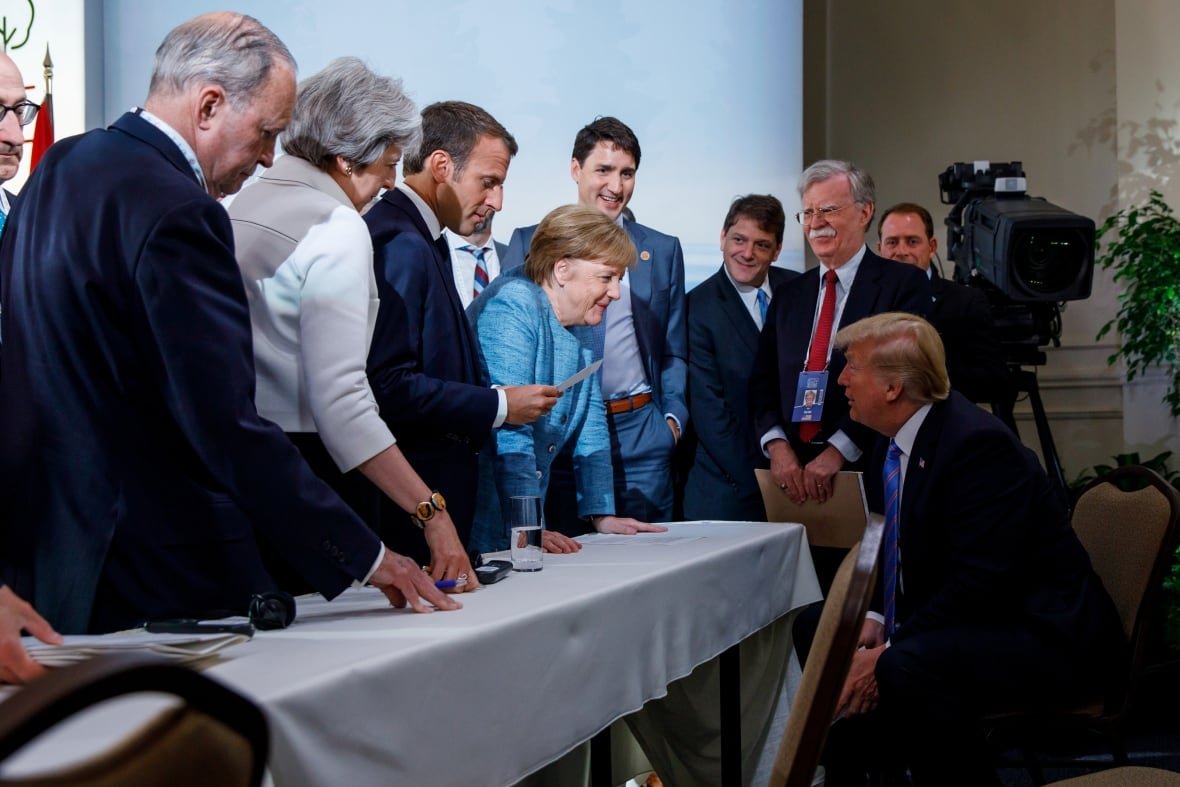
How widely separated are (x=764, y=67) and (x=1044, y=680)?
8.10 ft

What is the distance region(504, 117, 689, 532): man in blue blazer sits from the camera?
123 inches

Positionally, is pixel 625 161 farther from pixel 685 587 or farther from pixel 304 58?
pixel 685 587

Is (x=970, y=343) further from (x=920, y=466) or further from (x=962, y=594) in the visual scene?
(x=962, y=594)

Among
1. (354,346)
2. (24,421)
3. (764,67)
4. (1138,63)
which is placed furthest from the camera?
(1138,63)

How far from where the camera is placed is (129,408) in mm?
1367

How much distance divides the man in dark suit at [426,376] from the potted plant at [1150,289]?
3461mm

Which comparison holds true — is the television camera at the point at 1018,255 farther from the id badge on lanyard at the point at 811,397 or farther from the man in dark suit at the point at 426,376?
the man in dark suit at the point at 426,376

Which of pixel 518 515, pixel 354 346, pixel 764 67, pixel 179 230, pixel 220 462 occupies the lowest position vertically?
pixel 518 515

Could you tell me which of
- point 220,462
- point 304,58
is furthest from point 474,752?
point 304,58

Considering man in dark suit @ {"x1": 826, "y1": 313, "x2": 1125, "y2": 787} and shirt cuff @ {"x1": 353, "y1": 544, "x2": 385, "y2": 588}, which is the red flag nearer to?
shirt cuff @ {"x1": 353, "y1": 544, "x2": 385, "y2": 588}

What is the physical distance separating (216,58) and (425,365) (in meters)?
0.80

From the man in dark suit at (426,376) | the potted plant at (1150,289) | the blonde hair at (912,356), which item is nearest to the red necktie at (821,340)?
the blonde hair at (912,356)

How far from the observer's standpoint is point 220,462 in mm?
1347

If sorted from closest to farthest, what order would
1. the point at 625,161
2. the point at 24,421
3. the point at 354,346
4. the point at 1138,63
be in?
the point at 24,421, the point at 354,346, the point at 625,161, the point at 1138,63
